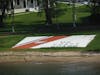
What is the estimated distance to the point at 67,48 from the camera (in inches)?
1157

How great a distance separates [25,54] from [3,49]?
2.12 m

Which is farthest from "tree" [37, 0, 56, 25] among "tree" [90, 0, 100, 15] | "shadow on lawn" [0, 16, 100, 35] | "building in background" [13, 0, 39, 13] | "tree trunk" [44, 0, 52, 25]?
"building in background" [13, 0, 39, 13]

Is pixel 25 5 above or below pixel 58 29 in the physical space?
below

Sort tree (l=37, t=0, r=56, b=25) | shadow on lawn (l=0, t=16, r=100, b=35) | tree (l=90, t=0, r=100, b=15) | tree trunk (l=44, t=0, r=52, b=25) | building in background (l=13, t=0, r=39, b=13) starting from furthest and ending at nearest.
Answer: building in background (l=13, t=0, r=39, b=13) → tree trunk (l=44, t=0, r=52, b=25) → tree (l=37, t=0, r=56, b=25) → tree (l=90, t=0, r=100, b=15) → shadow on lawn (l=0, t=16, r=100, b=35)

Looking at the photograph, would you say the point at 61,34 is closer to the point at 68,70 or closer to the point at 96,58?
the point at 96,58

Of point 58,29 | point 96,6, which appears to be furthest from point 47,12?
point 58,29

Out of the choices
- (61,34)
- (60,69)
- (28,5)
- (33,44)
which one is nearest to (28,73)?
(60,69)

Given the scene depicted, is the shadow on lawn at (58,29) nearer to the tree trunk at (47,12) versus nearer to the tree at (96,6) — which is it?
the tree at (96,6)

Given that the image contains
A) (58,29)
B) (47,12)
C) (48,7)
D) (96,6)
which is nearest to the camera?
(58,29)

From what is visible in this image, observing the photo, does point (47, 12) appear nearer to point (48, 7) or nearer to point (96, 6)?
point (48, 7)

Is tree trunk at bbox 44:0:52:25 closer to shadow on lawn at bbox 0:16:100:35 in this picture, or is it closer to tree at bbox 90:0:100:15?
shadow on lawn at bbox 0:16:100:35

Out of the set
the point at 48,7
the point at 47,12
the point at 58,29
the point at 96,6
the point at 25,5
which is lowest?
the point at 25,5

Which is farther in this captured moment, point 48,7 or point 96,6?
point 48,7

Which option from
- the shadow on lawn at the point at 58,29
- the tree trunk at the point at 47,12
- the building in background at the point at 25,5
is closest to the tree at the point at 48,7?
the tree trunk at the point at 47,12
